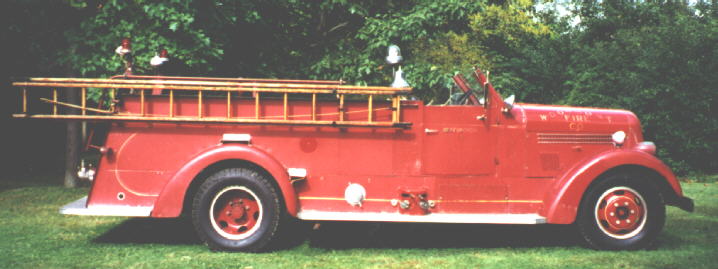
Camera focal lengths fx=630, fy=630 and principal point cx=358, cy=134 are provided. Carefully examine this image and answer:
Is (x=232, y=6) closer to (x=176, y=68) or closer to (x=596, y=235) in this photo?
(x=176, y=68)

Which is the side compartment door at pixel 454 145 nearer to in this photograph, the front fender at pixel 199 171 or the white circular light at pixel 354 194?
the white circular light at pixel 354 194

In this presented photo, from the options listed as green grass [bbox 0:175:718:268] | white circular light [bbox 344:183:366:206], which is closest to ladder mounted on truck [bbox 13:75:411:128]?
white circular light [bbox 344:183:366:206]

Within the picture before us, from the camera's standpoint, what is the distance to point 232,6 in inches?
364

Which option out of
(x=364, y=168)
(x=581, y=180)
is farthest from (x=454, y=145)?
(x=581, y=180)

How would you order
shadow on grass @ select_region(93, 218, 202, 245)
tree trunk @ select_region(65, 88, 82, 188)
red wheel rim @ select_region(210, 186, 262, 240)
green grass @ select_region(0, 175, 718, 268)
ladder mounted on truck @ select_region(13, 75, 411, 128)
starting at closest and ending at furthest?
green grass @ select_region(0, 175, 718, 268) → ladder mounted on truck @ select_region(13, 75, 411, 128) → red wheel rim @ select_region(210, 186, 262, 240) → shadow on grass @ select_region(93, 218, 202, 245) → tree trunk @ select_region(65, 88, 82, 188)

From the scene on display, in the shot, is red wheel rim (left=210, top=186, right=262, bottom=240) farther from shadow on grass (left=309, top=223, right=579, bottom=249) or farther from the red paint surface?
shadow on grass (left=309, top=223, right=579, bottom=249)

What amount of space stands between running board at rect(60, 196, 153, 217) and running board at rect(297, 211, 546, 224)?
1446 mm

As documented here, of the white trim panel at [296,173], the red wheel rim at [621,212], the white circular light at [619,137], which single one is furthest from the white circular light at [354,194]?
the white circular light at [619,137]

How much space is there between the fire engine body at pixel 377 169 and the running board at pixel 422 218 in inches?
0.7

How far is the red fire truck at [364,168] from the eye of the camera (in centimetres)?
584

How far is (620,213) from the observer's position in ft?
19.8

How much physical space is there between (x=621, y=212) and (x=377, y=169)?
2.37 metres

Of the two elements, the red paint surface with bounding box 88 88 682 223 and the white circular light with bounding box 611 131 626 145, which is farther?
the white circular light with bounding box 611 131 626 145

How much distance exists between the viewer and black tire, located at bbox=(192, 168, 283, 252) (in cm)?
577
